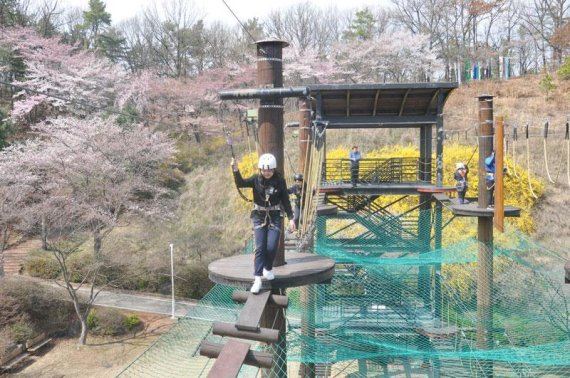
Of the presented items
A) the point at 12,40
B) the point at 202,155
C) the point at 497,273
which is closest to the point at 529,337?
the point at 497,273

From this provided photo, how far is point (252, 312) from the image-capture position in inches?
122

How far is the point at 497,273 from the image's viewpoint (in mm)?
10734

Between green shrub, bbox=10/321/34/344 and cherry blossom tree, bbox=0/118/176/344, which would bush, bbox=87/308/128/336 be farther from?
green shrub, bbox=10/321/34/344

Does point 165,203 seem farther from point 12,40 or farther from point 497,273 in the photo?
point 497,273

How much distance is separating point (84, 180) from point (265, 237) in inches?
677

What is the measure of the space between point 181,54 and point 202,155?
10.1m

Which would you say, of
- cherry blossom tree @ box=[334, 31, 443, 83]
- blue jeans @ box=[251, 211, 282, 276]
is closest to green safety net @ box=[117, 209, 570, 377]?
blue jeans @ box=[251, 211, 282, 276]

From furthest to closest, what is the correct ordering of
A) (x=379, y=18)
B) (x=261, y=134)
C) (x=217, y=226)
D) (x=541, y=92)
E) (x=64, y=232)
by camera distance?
(x=379, y=18)
(x=541, y=92)
(x=217, y=226)
(x=64, y=232)
(x=261, y=134)

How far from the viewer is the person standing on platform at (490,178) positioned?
6895 mm

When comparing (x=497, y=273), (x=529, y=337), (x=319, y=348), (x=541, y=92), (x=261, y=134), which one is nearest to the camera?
(x=261, y=134)

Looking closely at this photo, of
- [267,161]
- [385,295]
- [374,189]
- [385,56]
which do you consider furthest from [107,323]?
[385,56]

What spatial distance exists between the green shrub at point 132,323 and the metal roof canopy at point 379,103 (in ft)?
28.6

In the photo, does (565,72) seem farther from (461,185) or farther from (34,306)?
(34,306)

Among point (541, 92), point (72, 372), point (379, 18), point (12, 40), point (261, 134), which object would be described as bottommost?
point (72, 372)
